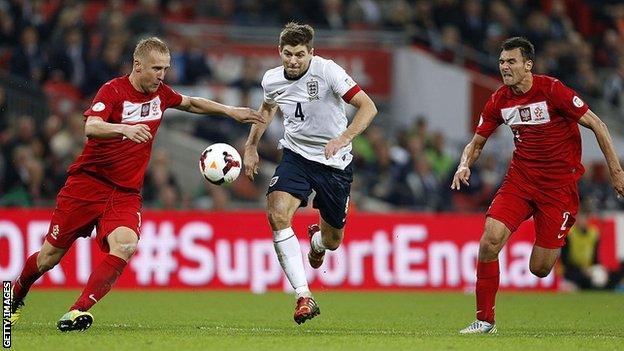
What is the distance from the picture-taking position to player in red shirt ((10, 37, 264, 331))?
33.5 ft

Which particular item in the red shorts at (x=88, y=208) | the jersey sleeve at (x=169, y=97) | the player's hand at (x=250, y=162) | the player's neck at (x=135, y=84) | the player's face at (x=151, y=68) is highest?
the player's face at (x=151, y=68)

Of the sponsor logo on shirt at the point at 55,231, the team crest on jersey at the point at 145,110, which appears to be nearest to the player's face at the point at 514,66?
the team crest on jersey at the point at 145,110

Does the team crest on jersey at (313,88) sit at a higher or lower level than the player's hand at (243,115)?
higher

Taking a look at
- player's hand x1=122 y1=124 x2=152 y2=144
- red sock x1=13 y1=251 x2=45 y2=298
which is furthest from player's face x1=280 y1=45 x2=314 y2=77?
red sock x1=13 y1=251 x2=45 y2=298

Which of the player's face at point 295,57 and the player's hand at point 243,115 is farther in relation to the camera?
the player's hand at point 243,115

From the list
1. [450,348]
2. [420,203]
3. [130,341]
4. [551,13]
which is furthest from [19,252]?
[551,13]

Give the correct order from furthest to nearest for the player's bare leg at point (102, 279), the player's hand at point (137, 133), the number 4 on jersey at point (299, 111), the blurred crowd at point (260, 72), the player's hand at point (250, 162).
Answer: the blurred crowd at point (260, 72) < the player's hand at point (250, 162) < the number 4 on jersey at point (299, 111) < the player's bare leg at point (102, 279) < the player's hand at point (137, 133)

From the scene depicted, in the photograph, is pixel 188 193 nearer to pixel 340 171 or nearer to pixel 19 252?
pixel 19 252

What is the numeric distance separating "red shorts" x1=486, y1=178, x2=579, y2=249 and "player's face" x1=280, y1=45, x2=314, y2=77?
1.98 meters

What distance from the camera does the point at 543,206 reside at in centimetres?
1116

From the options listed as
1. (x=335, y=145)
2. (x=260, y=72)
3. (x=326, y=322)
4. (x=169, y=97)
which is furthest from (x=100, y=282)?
(x=260, y=72)

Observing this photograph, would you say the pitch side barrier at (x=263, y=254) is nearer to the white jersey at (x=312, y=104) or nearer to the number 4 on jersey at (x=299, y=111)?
the white jersey at (x=312, y=104)

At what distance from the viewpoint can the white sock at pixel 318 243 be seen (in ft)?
40.2

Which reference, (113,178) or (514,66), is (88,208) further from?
(514,66)
